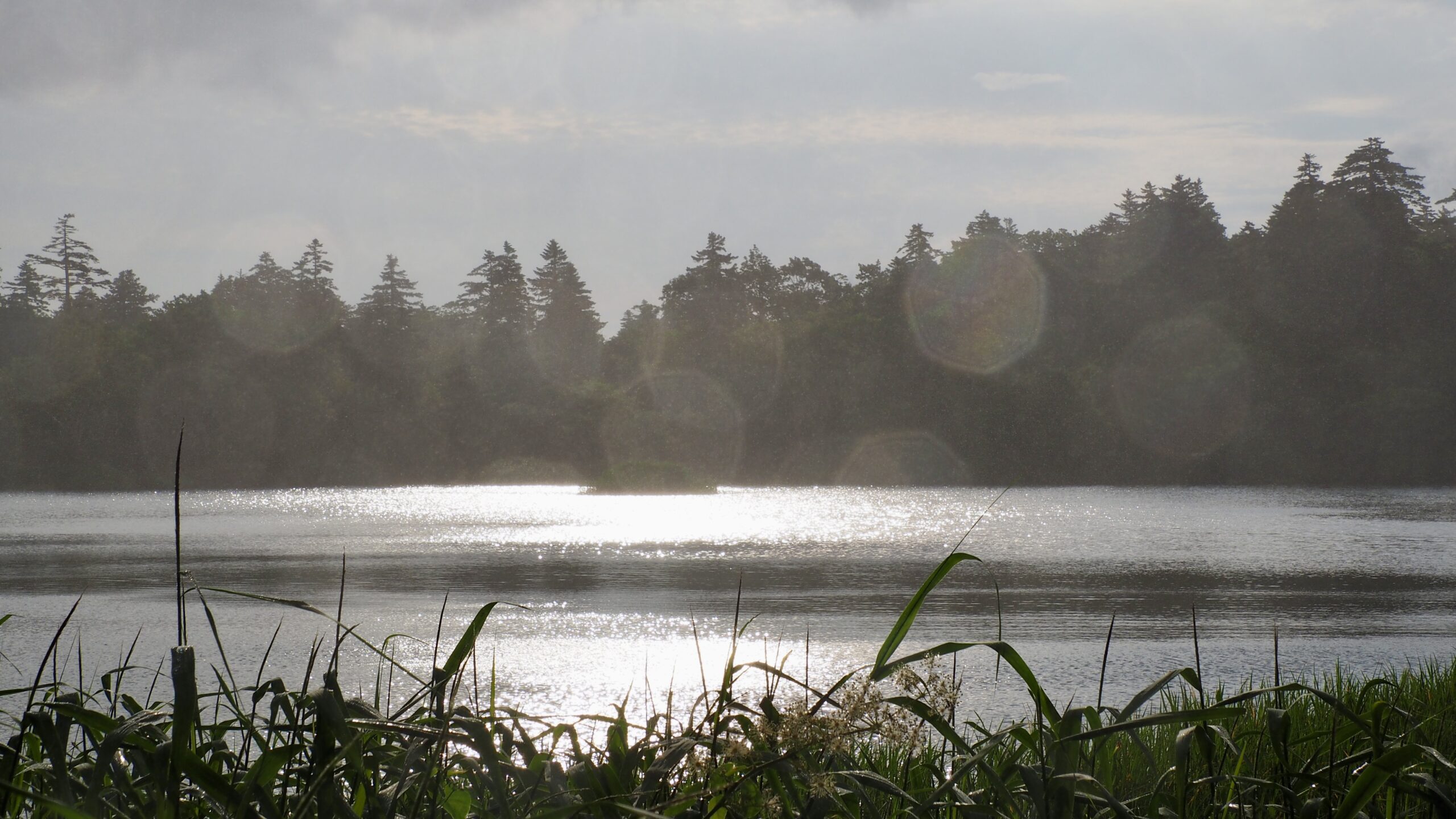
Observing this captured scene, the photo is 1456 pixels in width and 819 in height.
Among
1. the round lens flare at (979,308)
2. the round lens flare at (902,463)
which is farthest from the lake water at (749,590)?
the round lens flare at (979,308)

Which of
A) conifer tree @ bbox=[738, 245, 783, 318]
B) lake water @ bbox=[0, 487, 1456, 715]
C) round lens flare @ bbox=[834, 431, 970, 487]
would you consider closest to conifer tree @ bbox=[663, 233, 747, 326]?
conifer tree @ bbox=[738, 245, 783, 318]

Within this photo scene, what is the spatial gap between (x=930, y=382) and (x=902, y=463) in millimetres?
5618

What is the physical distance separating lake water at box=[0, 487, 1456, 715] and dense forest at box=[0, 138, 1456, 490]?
30.5 metres

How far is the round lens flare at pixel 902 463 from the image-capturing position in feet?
216

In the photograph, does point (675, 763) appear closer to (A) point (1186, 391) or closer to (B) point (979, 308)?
(A) point (1186, 391)

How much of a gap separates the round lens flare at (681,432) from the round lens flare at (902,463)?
779 cm

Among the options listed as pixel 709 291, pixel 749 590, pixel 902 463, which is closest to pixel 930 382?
pixel 902 463

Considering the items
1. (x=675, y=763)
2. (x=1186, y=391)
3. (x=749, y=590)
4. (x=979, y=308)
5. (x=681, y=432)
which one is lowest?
(x=749, y=590)

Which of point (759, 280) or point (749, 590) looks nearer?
point (749, 590)

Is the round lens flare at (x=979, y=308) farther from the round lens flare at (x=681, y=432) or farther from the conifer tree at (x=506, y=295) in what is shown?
the conifer tree at (x=506, y=295)

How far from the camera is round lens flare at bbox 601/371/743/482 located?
7050 cm

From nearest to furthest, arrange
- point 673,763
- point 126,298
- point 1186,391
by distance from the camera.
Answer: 1. point 673,763
2. point 1186,391
3. point 126,298

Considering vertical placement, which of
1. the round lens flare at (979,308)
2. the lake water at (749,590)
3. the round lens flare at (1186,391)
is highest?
the round lens flare at (979,308)

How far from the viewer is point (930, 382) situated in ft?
226
